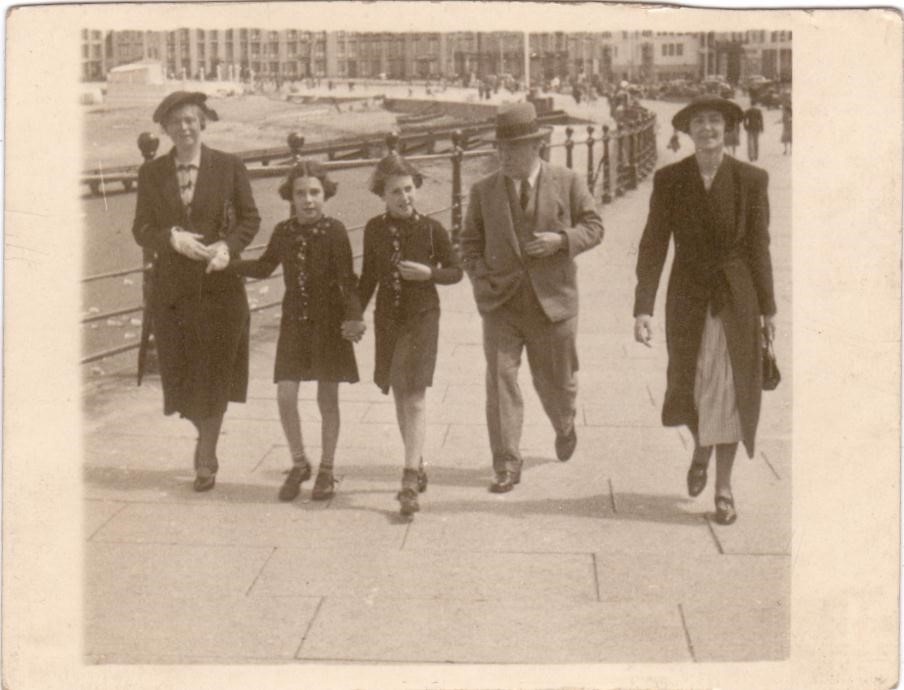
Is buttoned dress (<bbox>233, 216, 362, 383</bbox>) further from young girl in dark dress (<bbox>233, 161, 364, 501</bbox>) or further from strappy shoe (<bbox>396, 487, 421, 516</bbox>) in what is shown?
strappy shoe (<bbox>396, 487, 421, 516</bbox>)

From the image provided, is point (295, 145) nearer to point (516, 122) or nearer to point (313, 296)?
point (313, 296)

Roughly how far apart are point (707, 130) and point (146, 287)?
2457mm

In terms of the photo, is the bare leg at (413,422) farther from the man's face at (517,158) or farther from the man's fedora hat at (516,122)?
the man's fedora hat at (516,122)

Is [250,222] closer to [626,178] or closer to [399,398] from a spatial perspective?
[399,398]

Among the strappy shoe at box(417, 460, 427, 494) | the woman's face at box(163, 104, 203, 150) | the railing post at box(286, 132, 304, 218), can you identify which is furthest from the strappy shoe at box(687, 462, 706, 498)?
the woman's face at box(163, 104, 203, 150)

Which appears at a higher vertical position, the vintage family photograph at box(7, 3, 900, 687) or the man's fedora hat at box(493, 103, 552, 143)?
the man's fedora hat at box(493, 103, 552, 143)

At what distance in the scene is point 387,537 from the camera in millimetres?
6742

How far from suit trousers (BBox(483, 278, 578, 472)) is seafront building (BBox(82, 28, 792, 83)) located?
94cm

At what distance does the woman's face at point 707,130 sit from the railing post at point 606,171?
3.36 feet

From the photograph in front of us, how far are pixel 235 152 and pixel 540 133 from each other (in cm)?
126

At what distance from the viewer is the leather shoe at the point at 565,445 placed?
724cm

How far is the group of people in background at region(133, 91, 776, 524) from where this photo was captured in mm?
6750

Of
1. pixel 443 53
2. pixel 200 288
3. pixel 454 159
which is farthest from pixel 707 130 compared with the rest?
pixel 200 288

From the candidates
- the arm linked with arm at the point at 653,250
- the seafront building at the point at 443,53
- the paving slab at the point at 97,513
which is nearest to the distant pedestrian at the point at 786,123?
the seafront building at the point at 443,53
